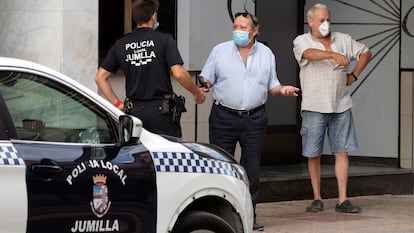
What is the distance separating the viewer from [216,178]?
6684 mm

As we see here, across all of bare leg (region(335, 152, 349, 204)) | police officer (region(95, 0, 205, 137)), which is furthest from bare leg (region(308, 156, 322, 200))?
police officer (region(95, 0, 205, 137))

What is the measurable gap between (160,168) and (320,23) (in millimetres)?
4291

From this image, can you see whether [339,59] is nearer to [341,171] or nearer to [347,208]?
[341,171]

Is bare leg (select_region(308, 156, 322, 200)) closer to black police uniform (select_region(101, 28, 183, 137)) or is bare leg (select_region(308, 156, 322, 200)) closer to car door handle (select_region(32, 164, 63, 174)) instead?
black police uniform (select_region(101, 28, 183, 137))

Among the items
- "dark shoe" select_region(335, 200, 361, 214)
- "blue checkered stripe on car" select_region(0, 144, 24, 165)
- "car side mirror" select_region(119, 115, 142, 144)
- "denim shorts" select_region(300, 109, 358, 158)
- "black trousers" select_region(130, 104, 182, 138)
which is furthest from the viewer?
"dark shoe" select_region(335, 200, 361, 214)

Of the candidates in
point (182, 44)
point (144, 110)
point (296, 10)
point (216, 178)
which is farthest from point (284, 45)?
point (216, 178)

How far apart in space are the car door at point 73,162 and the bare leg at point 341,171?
4.59 meters

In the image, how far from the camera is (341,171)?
35.1 ft

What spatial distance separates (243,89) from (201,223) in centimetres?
279

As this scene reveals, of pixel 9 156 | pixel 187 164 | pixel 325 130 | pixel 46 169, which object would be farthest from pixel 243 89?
pixel 9 156

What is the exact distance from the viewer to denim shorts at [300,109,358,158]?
10430mm

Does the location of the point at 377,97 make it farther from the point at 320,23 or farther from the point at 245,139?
the point at 245,139

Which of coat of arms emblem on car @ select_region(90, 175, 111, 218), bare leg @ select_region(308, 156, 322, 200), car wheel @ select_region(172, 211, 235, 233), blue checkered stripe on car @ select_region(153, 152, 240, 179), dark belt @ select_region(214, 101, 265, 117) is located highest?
dark belt @ select_region(214, 101, 265, 117)

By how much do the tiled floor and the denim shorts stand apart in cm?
65
